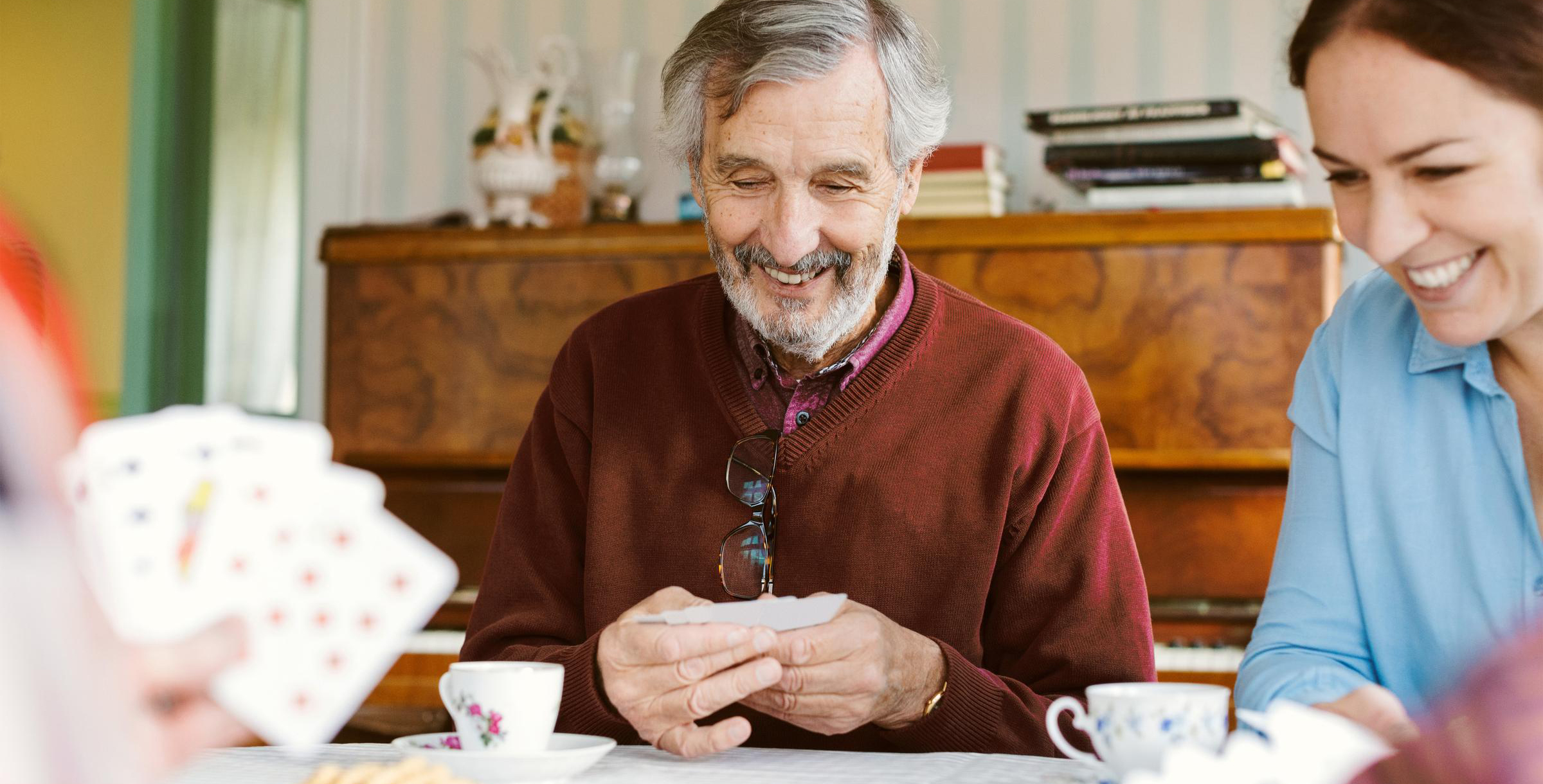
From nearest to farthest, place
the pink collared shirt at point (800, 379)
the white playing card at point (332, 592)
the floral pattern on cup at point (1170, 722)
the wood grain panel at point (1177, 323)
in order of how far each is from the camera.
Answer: the floral pattern on cup at point (1170, 722) → the pink collared shirt at point (800, 379) → the white playing card at point (332, 592) → the wood grain panel at point (1177, 323)

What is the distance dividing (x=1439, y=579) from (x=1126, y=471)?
1599mm

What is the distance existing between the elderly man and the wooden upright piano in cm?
94

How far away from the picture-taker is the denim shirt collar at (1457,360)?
1.27m

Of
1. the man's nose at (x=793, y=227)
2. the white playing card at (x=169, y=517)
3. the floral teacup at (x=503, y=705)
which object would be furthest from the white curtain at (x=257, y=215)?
the floral teacup at (x=503, y=705)

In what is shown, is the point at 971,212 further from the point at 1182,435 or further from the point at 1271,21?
the point at 1271,21

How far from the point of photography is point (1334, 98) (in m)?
1.15

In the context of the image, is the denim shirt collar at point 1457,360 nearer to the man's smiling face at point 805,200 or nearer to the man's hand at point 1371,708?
the man's hand at point 1371,708

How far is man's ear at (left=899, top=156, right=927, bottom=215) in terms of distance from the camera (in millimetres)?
1739

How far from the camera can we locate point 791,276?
5.36ft

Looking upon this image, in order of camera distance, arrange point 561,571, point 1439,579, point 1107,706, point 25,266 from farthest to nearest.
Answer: point 561,571 < point 1439,579 < point 1107,706 < point 25,266

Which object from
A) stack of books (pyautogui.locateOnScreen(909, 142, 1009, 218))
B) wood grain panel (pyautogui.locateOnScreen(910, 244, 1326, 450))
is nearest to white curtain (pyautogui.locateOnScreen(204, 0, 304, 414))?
stack of books (pyautogui.locateOnScreen(909, 142, 1009, 218))

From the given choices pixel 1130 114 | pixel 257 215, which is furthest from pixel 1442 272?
pixel 257 215

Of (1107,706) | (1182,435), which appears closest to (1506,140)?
(1107,706)

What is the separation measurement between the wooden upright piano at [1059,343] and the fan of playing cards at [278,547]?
0.10m
